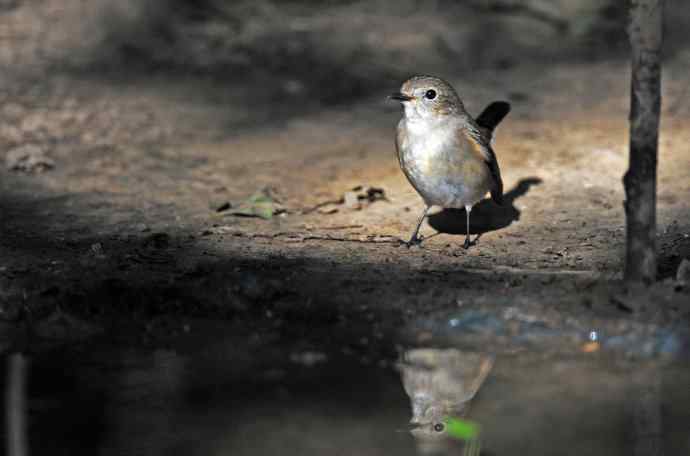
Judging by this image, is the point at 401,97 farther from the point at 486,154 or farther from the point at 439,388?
the point at 439,388

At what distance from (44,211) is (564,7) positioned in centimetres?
627

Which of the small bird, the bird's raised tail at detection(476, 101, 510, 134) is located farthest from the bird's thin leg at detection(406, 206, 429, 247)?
the bird's raised tail at detection(476, 101, 510, 134)

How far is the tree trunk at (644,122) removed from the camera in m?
4.52

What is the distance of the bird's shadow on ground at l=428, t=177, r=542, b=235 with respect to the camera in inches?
264

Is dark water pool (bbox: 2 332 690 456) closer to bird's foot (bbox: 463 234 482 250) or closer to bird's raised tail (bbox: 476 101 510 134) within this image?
bird's foot (bbox: 463 234 482 250)

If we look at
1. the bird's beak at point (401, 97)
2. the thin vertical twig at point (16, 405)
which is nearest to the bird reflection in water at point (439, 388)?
the thin vertical twig at point (16, 405)

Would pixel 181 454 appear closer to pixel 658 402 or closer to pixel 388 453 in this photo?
pixel 388 453

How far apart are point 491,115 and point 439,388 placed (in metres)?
2.94

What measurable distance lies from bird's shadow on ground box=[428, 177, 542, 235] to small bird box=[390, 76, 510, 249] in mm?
412

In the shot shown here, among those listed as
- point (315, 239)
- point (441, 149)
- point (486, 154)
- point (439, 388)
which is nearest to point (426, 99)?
point (441, 149)

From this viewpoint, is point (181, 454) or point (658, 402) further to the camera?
point (658, 402)

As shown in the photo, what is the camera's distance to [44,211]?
271 inches

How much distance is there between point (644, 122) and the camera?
459 cm

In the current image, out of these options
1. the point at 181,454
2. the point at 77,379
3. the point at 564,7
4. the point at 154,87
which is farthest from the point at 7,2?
the point at 181,454
